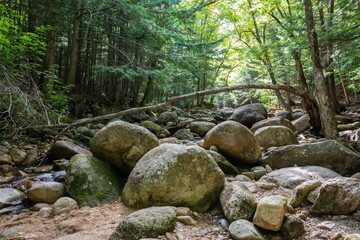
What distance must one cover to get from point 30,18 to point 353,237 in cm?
1558

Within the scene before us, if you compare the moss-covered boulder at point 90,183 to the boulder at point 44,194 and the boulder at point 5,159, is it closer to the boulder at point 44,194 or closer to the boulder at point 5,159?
the boulder at point 44,194

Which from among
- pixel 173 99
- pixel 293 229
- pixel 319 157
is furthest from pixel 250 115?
pixel 293 229

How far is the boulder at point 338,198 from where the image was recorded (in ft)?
7.42

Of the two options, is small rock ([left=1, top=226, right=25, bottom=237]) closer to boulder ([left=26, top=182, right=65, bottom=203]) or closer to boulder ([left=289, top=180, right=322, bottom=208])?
boulder ([left=26, top=182, right=65, bottom=203])

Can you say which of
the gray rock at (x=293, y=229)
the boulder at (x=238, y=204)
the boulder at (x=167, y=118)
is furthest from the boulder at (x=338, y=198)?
the boulder at (x=167, y=118)

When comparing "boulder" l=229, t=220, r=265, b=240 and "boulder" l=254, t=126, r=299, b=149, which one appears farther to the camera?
"boulder" l=254, t=126, r=299, b=149

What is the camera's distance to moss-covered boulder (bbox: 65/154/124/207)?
336 cm

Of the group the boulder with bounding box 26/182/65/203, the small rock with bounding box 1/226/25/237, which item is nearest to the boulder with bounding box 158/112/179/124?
the boulder with bounding box 26/182/65/203

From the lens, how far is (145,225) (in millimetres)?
2139

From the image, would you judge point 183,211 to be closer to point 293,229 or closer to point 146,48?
point 293,229

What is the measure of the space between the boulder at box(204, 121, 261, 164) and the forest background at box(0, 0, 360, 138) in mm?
2216

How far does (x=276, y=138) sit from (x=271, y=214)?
4177 millimetres

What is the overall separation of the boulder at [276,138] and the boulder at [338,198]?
11.7 feet

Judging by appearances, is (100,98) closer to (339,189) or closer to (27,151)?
(27,151)
